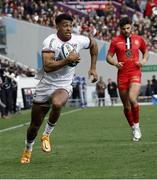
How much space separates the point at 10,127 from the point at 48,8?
24958mm

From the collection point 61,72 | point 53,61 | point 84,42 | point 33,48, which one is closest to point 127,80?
point 84,42

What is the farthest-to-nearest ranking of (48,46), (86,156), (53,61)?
(86,156) → (48,46) → (53,61)

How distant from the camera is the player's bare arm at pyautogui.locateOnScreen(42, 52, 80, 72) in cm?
1192

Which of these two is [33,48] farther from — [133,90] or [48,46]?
[48,46]

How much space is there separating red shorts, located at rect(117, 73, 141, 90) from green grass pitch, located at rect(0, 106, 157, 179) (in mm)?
1075

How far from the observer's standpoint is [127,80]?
1678cm

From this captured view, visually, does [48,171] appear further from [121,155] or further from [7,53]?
[7,53]

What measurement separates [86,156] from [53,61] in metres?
1.88

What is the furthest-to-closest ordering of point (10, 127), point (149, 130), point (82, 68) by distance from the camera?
point (82, 68) → point (10, 127) → point (149, 130)

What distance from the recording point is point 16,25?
149 ft

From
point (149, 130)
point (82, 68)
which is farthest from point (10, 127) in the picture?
point (82, 68)

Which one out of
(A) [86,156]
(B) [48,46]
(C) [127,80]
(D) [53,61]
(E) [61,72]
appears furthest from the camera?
(C) [127,80]

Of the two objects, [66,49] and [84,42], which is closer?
[66,49]

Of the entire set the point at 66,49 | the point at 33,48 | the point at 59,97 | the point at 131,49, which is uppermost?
the point at 66,49
